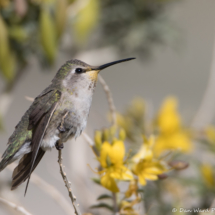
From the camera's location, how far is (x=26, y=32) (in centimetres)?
125

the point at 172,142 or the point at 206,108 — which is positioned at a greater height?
the point at 206,108

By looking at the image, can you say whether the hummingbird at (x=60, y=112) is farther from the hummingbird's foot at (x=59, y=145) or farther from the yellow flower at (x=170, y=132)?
the yellow flower at (x=170, y=132)

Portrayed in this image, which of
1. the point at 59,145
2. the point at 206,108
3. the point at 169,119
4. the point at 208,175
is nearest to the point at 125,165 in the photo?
the point at 59,145

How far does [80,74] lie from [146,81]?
2551 millimetres

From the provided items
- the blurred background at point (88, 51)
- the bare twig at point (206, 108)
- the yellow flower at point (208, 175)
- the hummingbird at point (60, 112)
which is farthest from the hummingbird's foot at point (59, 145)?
the bare twig at point (206, 108)

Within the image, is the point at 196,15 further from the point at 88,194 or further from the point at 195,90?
the point at 88,194

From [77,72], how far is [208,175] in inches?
20.6

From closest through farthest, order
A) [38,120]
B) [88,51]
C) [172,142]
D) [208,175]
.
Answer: [38,120] < [208,175] < [172,142] < [88,51]

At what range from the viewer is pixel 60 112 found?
878 millimetres

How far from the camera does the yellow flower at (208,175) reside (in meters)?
1.12

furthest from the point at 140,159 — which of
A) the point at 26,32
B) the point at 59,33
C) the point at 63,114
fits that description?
the point at 26,32

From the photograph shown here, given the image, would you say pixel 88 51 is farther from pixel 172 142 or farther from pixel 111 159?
pixel 111 159

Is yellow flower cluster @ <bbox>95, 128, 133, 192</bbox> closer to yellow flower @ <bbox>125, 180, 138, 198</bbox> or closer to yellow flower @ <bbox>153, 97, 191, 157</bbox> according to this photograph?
yellow flower @ <bbox>125, 180, 138, 198</bbox>

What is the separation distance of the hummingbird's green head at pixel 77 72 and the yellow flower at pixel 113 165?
16 centimetres
